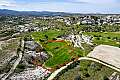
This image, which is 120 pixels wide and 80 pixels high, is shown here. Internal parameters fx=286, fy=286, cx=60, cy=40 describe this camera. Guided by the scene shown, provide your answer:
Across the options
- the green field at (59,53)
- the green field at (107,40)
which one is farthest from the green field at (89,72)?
the green field at (107,40)

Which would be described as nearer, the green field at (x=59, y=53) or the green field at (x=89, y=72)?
the green field at (x=89, y=72)

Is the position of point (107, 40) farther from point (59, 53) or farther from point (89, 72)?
point (89, 72)

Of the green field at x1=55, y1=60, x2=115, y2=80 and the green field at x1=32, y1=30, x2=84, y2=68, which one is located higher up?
the green field at x1=55, y1=60, x2=115, y2=80

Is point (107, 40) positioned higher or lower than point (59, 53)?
lower

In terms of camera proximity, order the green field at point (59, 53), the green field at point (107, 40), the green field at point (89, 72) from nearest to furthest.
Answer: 1. the green field at point (89, 72)
2. the green field at point (59, 53)
3. the green field at point (107, 40)

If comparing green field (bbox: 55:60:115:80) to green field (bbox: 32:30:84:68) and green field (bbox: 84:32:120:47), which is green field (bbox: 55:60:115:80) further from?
green field (bbox: 84:32:120:47)

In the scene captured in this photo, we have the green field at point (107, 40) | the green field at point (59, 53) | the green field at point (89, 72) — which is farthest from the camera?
the green field at point (107, 40)

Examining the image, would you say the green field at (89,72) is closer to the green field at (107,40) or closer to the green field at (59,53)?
the green field at (59,53)

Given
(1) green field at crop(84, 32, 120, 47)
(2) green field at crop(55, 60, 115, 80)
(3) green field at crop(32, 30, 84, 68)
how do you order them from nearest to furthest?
(2) green field at crop(55, 60, 115, 80) < (3) green field at crop(32, 30, 84, 68) < (1) green field at crop(84, 32, 120, 47)

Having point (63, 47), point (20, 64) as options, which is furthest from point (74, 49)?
point (20, 64)

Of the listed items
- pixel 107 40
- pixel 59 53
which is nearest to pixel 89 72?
pixel 59 53

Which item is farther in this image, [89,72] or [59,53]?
[59,53]

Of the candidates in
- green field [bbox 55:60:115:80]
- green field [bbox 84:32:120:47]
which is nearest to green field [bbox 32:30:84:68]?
green field [bbox 55:60:115:80]

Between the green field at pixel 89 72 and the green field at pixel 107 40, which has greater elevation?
the green field at pixel 89 72
